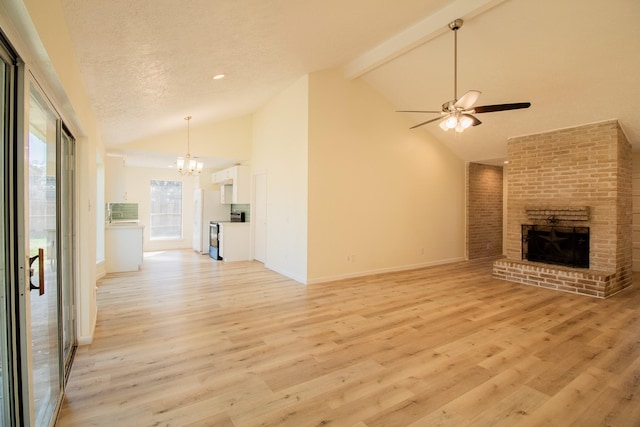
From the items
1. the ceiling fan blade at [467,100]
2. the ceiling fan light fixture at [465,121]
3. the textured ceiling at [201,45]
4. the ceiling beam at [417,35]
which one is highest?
the ceiling beam at [417,35]

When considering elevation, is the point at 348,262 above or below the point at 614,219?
below

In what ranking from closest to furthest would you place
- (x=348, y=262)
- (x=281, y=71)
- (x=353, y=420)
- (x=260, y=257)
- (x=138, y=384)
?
(x=353, y=420), (x=138, y=384), (x=281, y=71), (x=348, y=262), (x=260, y=257)

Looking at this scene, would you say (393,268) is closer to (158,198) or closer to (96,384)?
(96,384)

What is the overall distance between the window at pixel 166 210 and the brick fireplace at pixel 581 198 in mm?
8842

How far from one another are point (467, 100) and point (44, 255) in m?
3.95

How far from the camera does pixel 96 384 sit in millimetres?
2283

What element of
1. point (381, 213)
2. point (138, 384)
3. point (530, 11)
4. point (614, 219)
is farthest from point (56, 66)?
point (614, 219)

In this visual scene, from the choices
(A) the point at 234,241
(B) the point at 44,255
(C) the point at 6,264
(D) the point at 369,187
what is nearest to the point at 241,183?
(A) the point at 234,241

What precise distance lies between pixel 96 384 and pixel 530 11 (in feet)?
19.1

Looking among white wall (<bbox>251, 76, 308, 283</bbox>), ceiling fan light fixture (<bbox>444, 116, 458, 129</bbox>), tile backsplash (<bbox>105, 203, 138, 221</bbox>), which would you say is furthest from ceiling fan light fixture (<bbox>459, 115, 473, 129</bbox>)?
tile backsplash (<bbox>105, 203, 138, 221</bbox>)

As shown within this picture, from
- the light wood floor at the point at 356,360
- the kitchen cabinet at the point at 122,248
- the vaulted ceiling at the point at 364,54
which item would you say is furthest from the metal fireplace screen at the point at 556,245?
the kitchen cabinet at the point at 122,248

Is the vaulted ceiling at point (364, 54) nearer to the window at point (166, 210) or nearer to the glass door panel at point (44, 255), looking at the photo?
the glass door panel at point (44, 255)

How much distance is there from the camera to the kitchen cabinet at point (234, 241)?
7180 mm

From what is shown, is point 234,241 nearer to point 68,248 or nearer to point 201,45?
point 68,248
